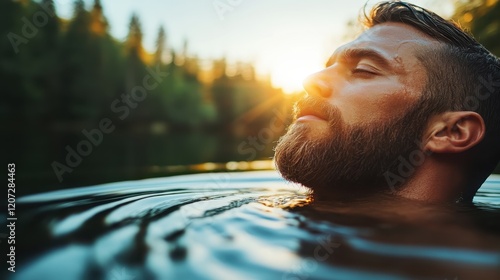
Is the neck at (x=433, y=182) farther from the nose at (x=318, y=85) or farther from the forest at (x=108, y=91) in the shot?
the forest at (x=108, y=91)

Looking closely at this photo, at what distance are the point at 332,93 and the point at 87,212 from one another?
7.56ft

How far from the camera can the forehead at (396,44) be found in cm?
339

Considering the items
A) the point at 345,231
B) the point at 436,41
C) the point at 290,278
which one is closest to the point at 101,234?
the point at 290,278

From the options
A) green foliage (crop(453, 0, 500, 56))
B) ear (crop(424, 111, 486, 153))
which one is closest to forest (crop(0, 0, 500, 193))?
green foliage (crop(453, 0, 500, 56))

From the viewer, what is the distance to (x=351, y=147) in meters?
3.24

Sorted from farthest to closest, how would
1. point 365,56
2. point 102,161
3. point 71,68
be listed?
point 71,68, point 102,161, point 365,56

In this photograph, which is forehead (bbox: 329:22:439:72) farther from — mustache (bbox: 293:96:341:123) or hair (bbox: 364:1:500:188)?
mustache (bbox: 293:96:341:123)

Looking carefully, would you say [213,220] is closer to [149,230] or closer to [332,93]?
[149,230]

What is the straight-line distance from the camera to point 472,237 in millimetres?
2232

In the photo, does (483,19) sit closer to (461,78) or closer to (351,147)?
(461,78)

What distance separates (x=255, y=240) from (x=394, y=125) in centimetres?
178

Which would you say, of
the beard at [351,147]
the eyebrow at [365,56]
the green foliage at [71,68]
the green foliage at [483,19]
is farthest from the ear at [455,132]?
the green foliage at [71,68]

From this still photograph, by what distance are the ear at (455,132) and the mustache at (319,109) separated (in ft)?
2.74

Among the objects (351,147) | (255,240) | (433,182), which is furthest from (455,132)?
(255,240)
